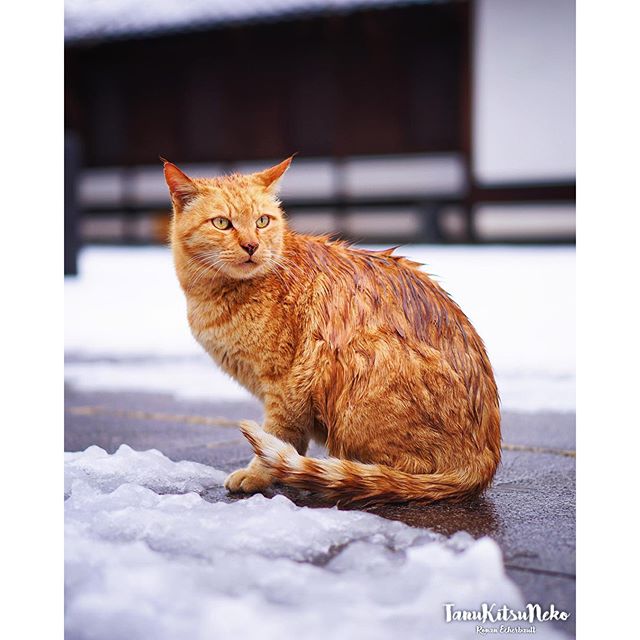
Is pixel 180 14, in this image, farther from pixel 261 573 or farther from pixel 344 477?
pixel 261 573

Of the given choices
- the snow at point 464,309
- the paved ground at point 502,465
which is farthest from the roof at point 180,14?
the paved ground at point 502,465

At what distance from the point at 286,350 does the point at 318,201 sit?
4.74m

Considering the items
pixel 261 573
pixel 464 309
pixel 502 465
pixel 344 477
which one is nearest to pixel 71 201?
pixel 464 309

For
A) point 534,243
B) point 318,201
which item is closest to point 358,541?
point 534,243

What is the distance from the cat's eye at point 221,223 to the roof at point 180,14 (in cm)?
484

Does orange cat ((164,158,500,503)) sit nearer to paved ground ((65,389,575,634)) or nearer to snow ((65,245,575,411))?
paved ground ((65,389,575,634))

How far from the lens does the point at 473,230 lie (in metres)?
5.30

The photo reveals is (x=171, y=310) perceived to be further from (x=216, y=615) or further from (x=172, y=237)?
(x=216, y=615)

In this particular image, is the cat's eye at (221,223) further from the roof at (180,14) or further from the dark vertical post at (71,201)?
the roof at (180,14)

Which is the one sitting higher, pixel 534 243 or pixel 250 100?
pixel 250 100

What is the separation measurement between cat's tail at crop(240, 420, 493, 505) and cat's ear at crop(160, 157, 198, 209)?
1.54ft

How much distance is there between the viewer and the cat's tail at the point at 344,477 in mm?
1485

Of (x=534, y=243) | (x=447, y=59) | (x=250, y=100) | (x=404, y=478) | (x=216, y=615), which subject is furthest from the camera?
(x=250, y=100)

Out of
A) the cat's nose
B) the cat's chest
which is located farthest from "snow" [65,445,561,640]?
the cat's nose
